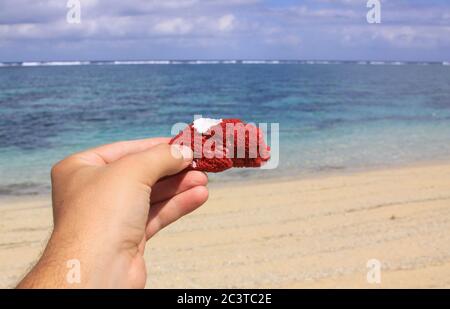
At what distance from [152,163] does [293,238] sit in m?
6.09

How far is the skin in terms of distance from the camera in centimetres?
189

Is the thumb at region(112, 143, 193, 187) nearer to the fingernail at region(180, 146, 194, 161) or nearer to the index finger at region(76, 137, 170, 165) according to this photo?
the fingernail at region(180, 146, 194, 161)

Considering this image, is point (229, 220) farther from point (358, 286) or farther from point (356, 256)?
point (358, 286)

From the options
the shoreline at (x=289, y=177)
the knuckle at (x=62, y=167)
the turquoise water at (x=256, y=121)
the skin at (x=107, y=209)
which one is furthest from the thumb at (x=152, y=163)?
the turquoise water at (x=256, y=121)

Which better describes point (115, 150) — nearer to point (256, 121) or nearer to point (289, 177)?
point (289, 177)

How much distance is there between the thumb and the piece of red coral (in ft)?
0.39

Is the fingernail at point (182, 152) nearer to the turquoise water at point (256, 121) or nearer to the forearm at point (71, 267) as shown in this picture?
the forearm at point (71, 267)

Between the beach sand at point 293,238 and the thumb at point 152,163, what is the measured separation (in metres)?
3.78

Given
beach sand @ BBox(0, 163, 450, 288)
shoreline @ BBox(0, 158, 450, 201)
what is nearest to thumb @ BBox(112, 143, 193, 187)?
beach sand @ BBox(0, 163, 450, 288)

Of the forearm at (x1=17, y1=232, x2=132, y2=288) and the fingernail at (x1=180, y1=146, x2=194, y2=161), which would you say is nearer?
the forearm at (x1=17, y1=232, x2=132, y2=288)

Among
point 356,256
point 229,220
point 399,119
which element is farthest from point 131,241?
point 399,119

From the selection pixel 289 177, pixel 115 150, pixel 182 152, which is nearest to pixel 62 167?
pixel 115 150

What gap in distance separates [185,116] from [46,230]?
20.7 meters

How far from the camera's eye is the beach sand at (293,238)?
6625 millimetres
